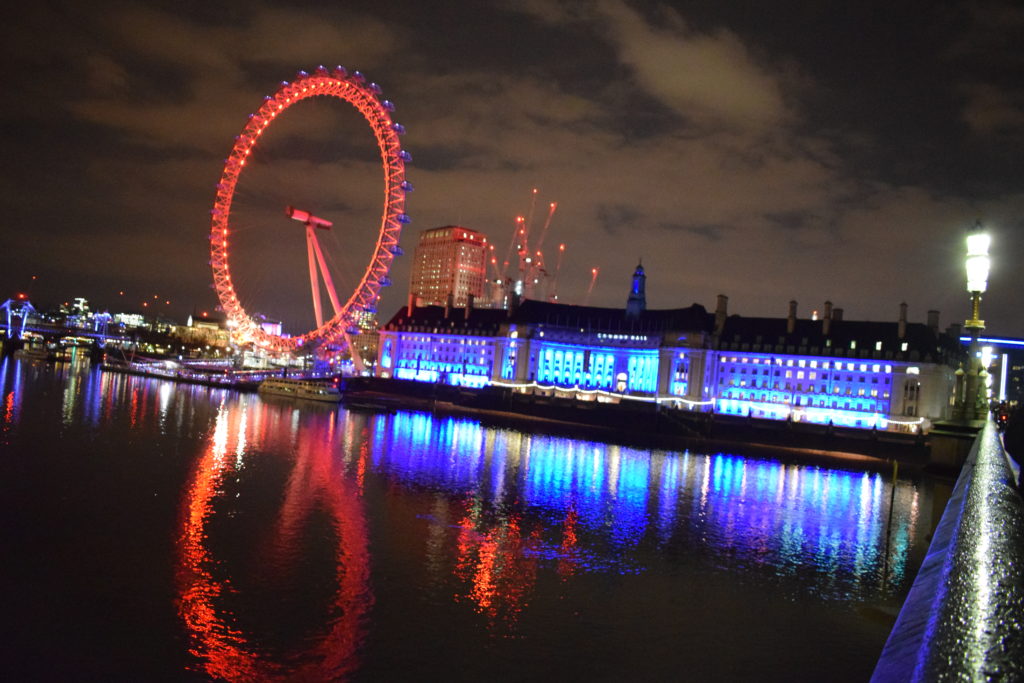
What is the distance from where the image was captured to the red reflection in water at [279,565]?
1277 centimetres

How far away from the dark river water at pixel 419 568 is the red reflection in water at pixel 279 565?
0.06 meters

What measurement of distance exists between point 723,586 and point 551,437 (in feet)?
133

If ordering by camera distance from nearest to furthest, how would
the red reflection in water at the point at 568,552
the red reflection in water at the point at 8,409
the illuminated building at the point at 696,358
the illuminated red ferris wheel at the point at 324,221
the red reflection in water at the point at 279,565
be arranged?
the red reflection in water at the point at 279,565 < the red reflection in water at the point at 568,552 < the red reflection in water at the point at 8,409 < the illuminated red ferris wheel at the point at 324,221 < the illuminated building at the point at 696,358

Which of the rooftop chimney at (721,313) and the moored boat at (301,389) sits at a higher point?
the rooftop chimney at (721,313)

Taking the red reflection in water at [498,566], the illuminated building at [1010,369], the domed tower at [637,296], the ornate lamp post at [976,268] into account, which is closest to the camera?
the ornate lamp post at [976,268]

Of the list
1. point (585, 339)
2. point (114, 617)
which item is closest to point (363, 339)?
point (585, 339)

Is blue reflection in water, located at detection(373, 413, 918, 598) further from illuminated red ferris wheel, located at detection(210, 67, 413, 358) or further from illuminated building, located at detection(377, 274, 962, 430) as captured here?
illuminated building, located at detection(377, 274, 962, 430)

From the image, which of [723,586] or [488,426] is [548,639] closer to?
[723,586]

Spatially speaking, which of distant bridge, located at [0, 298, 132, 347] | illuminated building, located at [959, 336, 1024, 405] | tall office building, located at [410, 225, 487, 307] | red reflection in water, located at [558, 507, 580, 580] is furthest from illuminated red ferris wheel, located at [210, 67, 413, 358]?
tall office building, located at [410, 225, 487, 307]

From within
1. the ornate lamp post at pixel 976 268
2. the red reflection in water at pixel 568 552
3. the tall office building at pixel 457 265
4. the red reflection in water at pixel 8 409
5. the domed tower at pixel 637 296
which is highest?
the tall office building at pixel 457 265

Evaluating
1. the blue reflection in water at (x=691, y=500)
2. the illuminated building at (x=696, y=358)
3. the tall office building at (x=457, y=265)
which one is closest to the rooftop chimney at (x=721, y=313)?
the illuminated building at (x=696, y=358)

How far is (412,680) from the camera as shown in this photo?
12.5m

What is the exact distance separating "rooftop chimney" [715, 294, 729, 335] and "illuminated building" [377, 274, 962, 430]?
114 mm

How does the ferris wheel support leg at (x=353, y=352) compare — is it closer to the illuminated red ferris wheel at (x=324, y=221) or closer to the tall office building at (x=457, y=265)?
the illuminated red ferris wheel at (x=324, y=221)
